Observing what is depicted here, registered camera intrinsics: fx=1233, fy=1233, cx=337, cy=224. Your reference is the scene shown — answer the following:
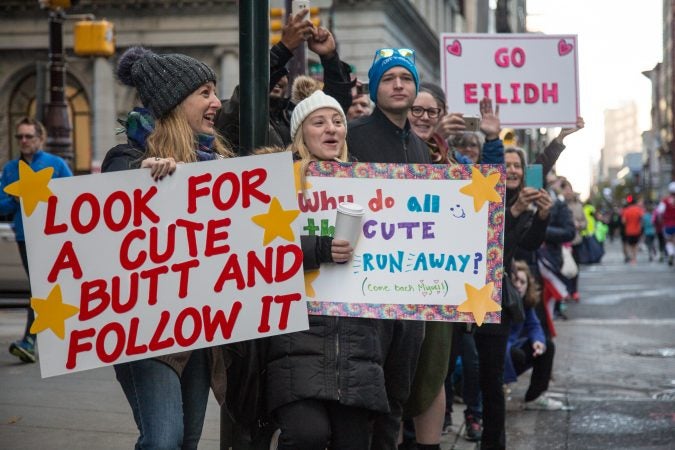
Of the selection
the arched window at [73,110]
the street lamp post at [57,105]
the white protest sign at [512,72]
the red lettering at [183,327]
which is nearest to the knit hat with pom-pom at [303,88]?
the red lettering at [183,327]

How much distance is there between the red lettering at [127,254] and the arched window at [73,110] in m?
34.1

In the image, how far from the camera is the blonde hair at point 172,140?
4.27 meters

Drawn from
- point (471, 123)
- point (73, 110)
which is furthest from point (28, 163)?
point (73, 110)

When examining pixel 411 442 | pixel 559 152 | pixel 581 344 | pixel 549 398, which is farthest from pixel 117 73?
pixel 581 344

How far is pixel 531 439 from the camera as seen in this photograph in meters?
7.50

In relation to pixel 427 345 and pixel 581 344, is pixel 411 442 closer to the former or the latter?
pixel 427 345

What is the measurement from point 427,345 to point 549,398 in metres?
3.28

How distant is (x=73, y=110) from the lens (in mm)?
37812

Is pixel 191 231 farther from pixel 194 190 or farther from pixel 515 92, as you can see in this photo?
pixel 515 92

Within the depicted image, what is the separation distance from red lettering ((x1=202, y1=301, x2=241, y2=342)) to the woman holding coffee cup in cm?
28

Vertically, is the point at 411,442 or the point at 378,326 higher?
the point at 378,326

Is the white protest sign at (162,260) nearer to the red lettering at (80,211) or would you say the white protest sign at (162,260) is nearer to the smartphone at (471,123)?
the red lettering at (80,211)

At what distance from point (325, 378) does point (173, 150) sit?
0.98 meters

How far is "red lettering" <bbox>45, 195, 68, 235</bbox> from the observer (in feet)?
13.3
